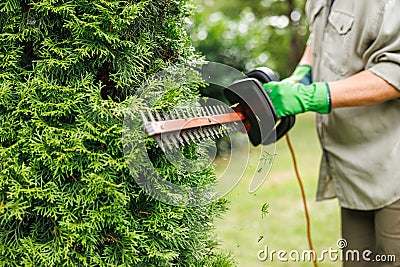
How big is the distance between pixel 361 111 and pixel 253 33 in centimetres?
558

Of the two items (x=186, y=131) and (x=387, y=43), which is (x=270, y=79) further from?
(x=186, y=131)

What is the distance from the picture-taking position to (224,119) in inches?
69.7

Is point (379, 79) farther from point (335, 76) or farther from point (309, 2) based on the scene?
point (309, 2)

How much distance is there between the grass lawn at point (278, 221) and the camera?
4.70m

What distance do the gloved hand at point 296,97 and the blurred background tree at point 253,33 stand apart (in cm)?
446

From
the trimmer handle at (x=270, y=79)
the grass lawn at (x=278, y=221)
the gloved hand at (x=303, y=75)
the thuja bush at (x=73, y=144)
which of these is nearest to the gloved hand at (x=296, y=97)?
the trimmer handle at (x=270, y=79)

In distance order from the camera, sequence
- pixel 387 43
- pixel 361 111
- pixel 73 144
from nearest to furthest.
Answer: pixel 73 144 < pixel 387 43 < pixel 361 111

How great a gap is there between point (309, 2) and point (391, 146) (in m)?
Answer: 0.94

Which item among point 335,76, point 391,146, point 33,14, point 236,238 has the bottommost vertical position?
point 236,238

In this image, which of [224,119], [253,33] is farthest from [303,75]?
[253,33]

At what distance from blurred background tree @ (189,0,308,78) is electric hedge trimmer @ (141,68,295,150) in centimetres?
476

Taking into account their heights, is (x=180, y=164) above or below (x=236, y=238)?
above

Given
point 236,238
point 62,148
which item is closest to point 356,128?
point 62,148

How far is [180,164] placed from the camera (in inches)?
68.3
